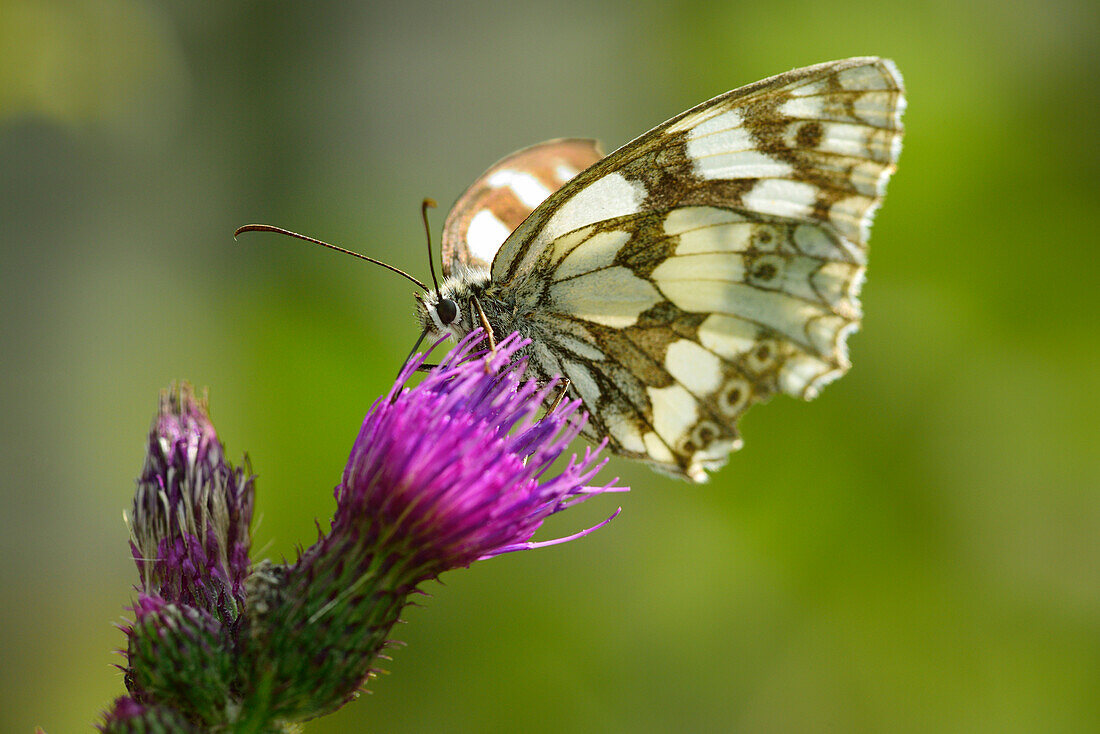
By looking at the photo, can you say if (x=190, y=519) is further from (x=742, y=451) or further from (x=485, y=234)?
(x=742, y=451)

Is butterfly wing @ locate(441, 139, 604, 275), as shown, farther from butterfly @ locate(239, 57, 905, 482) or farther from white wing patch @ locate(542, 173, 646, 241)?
white wing patch @ locate(542, 173, 646, 241)

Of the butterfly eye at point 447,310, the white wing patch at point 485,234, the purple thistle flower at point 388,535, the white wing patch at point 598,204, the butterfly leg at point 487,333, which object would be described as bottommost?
the purple thistle flower at point 388,535

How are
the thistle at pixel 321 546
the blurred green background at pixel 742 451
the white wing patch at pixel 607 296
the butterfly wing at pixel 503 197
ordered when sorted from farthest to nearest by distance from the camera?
1. the blurred green background at pixel 742 451
2. the butterfly wing at pixel 503 197
3. the white wing patch at pixel 607 296
4. the thistle at pixel 321 546

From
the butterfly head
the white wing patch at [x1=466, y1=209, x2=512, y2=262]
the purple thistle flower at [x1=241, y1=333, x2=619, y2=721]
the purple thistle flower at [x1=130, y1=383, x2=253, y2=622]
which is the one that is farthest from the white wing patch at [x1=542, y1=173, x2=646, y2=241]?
the purple thistle flower at [x1=130, y1=383, x2=253, y2=622]

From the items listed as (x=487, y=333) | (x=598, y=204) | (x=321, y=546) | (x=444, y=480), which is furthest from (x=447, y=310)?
(x=321, y=546)

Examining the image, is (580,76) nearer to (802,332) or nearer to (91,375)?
(91,375)

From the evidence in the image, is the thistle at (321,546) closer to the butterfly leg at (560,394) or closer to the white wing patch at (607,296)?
the butterfly leg at (560,394)

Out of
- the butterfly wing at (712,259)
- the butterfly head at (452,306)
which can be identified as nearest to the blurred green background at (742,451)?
the butterfly head at (452,306)

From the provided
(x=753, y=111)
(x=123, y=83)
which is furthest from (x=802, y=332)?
(x=123, y=83)
